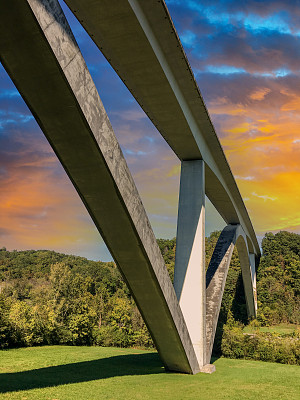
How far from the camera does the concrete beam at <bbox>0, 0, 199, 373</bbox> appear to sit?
193 inches

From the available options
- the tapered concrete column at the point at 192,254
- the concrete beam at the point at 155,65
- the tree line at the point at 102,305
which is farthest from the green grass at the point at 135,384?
the tree line at the point at 102,305

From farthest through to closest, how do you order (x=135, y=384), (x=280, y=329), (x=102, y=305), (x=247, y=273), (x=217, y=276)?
(x=280, y=329), (x=247, y=273), (x=102, y=305), (x=217, y=276), (x=135, y=384)

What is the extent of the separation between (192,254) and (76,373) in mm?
5687

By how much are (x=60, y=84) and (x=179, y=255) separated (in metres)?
9.14

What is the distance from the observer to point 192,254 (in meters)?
Answer: 13.0

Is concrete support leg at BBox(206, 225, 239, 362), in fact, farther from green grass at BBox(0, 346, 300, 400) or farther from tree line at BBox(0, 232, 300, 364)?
tree line at BBox(0, 232, 300, 364)

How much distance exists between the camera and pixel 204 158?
46.6ft

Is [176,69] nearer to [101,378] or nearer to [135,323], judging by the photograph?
[101,378]

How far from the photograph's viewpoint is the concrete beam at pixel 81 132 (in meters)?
4.91

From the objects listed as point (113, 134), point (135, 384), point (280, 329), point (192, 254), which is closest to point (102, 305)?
point (280, 329)

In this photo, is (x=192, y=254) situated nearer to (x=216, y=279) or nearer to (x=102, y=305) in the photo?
(x=216, y=279)

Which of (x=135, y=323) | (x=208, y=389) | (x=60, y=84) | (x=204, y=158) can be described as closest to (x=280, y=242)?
(x=135, y=323)

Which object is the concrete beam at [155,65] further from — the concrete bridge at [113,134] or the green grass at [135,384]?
the green grass at [135,384]

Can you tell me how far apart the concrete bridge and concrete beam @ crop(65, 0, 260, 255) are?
0.03m
